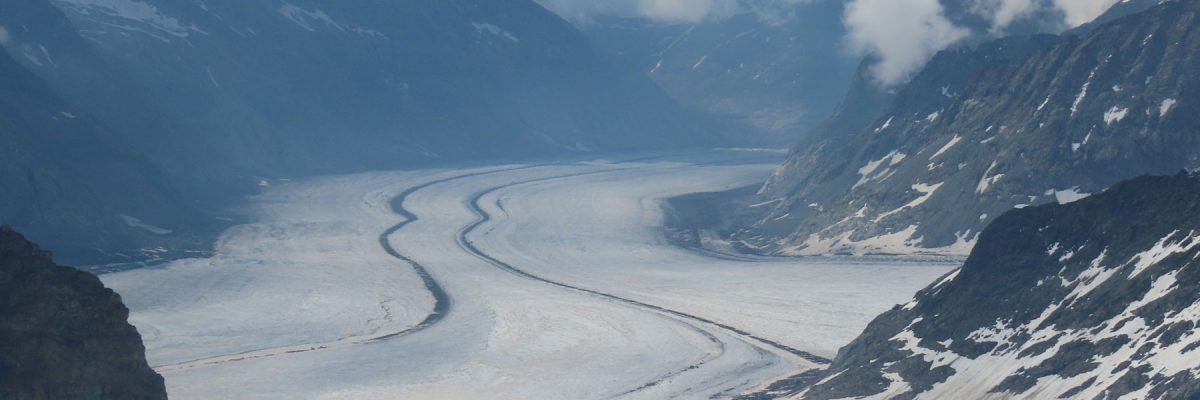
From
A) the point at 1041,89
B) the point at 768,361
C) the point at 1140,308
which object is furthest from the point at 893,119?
the point at 1140,308

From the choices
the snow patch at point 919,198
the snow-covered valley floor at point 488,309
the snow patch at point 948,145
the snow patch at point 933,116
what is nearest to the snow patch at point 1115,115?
the snow patch at point 919,198

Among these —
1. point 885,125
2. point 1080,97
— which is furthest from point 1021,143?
point 885,125

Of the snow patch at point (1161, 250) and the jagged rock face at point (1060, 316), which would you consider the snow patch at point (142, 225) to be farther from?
the snow patch at point (1161, 250)

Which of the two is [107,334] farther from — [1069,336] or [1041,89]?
[1041,89]

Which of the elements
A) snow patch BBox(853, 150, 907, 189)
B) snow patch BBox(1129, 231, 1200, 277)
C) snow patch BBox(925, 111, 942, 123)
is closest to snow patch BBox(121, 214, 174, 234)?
snow patch BBox(853, 150, 907, 189)

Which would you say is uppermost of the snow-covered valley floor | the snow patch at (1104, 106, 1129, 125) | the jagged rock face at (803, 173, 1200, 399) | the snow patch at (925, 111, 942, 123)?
the snow patch at (925, 111, 942, 123)

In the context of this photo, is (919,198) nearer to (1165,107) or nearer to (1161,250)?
(1165,107)

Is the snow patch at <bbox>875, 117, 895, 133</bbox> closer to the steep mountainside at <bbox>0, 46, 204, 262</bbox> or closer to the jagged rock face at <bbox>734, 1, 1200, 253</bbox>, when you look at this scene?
the jagged rock face at <bbox>734, 1, 1200, 253</bbox>
